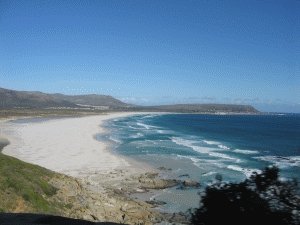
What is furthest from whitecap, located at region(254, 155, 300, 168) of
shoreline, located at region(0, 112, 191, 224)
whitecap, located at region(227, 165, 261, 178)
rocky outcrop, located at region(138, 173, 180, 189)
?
shoreline, located at region(0, 112, 191, 224)

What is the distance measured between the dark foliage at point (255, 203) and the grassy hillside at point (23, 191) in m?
14.0

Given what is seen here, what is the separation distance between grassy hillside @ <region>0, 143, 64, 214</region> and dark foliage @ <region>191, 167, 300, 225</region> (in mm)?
14042

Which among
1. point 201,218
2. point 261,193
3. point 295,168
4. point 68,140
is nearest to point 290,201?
point 261,193

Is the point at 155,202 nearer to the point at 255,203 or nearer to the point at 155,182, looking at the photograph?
the point at 155,182

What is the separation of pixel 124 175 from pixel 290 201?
2970 centimetres

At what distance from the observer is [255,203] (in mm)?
10055

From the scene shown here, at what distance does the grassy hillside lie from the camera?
2212cm

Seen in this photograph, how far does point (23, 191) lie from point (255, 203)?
16937 mm

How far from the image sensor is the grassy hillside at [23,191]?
72.6 feet

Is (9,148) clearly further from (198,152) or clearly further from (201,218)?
(201,218)

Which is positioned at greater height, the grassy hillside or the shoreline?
the grassy hillside

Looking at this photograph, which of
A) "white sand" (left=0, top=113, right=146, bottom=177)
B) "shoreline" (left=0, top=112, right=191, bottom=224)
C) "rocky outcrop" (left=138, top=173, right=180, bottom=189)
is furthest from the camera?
"white sand" (left=0, top=113, right=146, bottom=177)

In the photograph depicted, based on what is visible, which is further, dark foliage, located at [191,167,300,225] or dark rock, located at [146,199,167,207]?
dark rock, located at [146,199,167,207]

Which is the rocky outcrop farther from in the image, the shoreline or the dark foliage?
the dark foliage
